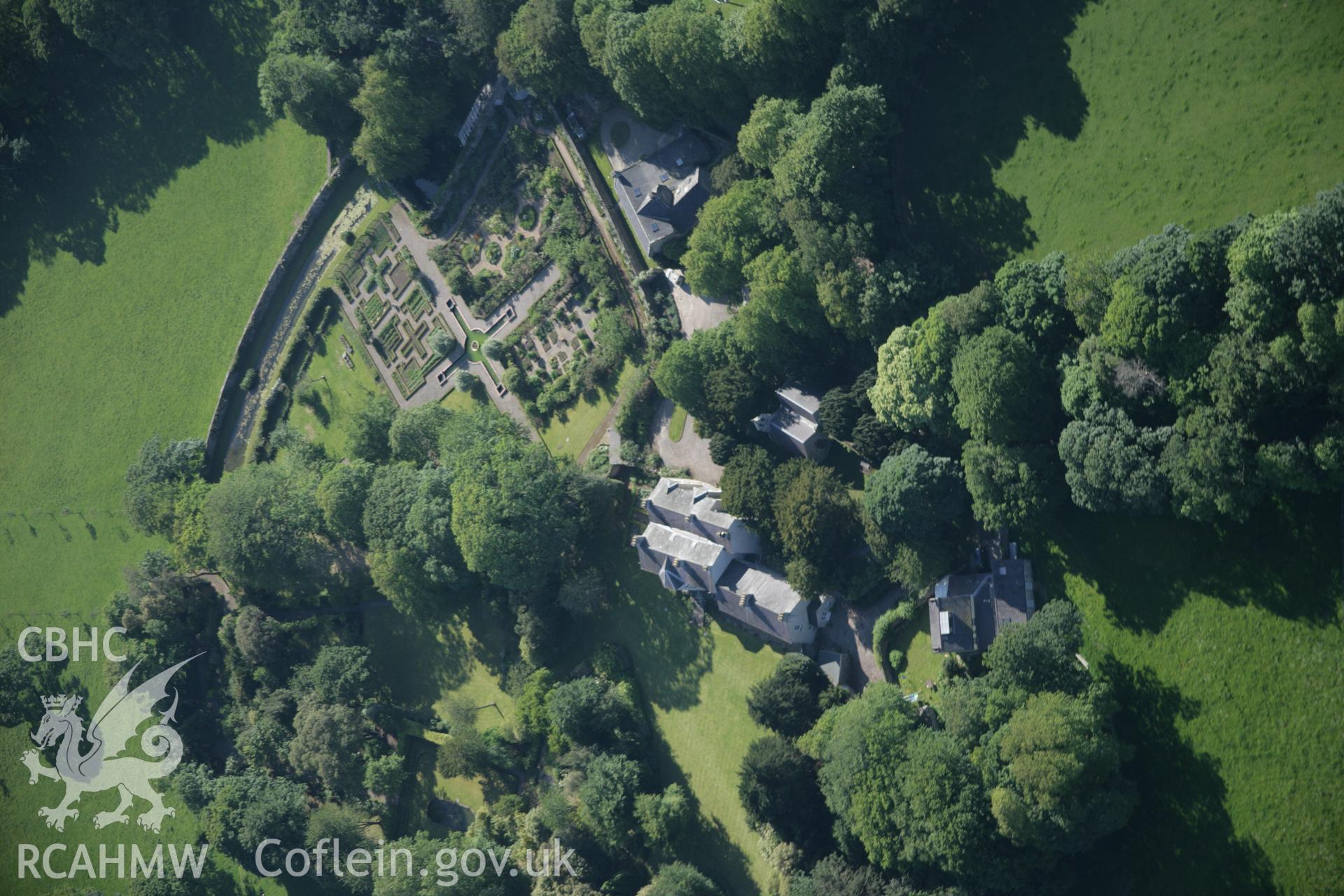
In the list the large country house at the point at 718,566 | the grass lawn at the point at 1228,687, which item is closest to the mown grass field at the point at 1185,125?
the grass lawn at the point at 1228,687

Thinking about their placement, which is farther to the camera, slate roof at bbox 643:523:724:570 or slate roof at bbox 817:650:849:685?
slate roof at bbox 643:523:724:570

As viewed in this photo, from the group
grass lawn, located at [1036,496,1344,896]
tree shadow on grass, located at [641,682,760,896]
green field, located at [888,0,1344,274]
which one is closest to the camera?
grass lawn, located at [1036,496,1344,896]

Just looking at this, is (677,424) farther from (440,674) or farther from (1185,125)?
(1185,125)

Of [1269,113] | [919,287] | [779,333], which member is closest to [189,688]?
[779,333]

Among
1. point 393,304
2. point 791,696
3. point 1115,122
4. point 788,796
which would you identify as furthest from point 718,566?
point 393,304

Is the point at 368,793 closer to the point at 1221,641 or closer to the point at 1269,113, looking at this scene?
the point at 1221,641

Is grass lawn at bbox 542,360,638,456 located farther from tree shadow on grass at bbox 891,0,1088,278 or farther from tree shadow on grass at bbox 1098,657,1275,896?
tree shadow on grass at bbox 1098,657,1275,896

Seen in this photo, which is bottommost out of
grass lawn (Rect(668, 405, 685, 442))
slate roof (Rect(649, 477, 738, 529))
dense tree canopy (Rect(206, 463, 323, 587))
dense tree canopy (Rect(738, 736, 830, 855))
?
dense tree canopy (Rect(738, 736, 830, 855))

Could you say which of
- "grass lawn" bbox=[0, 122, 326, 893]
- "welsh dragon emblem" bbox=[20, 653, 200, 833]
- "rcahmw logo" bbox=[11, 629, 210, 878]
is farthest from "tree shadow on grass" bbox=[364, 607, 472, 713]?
"grass lawn" bbox=[0, 122, 326, 893]

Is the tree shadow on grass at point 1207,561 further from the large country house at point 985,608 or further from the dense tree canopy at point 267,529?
the dense tree canopy at point 267,529
